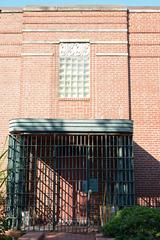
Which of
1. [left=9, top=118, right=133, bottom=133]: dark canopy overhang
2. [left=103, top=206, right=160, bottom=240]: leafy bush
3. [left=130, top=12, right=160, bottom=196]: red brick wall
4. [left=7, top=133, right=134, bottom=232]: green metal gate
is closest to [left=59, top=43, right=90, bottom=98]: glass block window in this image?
[left=130, top=12, right=160, bottom=196]: red brick wall

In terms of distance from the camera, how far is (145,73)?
54.7 ft

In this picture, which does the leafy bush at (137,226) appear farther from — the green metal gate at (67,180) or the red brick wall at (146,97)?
the red brick wall at (146,97)

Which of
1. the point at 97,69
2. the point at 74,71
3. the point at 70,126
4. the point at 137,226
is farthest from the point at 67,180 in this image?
the point at 137,226

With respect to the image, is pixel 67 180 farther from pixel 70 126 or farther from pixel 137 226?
pixel 137 226

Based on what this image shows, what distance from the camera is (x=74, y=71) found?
16781 millimetres

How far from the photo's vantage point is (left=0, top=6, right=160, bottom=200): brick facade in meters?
16.1

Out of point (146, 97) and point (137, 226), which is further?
point (146, 97)

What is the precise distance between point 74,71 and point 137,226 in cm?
848

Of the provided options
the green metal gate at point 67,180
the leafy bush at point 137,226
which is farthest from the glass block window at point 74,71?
the leafy bush at point 137,226

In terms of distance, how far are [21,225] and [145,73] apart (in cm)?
755

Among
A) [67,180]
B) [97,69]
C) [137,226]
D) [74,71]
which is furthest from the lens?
[74,71]

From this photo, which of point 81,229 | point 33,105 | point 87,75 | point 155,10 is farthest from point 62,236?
point 155,10

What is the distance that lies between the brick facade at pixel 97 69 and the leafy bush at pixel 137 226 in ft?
17.9

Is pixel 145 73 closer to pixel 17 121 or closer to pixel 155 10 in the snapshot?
pixel 155 10
